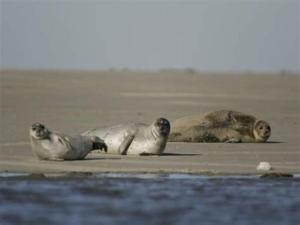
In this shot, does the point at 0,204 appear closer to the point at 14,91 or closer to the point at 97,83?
the point at 14,91

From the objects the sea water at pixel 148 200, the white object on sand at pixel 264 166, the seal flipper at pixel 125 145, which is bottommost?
the sea water at pixel 148 200

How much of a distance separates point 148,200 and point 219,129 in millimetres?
5890

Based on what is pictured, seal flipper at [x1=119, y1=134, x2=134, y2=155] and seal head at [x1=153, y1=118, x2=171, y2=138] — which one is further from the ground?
seal head at [x1=153, y1=118, x2=171, y2=138]

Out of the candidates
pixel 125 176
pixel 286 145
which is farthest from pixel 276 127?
pixel 125 176

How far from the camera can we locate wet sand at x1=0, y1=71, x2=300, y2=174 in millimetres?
13758

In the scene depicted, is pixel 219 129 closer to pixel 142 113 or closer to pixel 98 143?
pixel 98 143

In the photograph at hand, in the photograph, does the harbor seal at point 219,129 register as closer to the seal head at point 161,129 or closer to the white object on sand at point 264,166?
the seal head at point 161,129

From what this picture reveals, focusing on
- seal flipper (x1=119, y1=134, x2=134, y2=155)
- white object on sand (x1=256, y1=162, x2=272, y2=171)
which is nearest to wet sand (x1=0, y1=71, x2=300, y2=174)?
white object on sand (x1=256, y1=162, x2=272, y2=171)

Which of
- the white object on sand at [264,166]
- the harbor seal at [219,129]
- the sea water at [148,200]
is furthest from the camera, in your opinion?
the harbor seal at [219,129]

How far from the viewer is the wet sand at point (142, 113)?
13.8 m

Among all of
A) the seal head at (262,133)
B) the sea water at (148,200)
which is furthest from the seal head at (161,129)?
the seal head at (262,133)

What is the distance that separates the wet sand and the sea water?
2.48 ft

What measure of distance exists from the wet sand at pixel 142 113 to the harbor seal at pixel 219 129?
0.30 m

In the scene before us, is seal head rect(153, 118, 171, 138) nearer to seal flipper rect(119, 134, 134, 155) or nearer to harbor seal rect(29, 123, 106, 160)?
seal flipper rect(119, 134, 134, 155)
